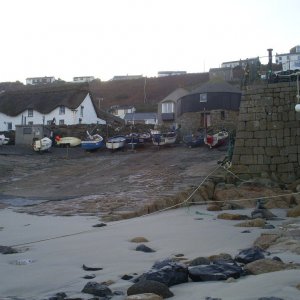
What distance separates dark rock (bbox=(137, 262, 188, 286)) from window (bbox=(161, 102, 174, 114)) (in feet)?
184

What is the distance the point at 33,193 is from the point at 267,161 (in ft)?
29.6

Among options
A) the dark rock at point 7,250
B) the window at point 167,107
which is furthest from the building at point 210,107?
the dark rock at point 7,250

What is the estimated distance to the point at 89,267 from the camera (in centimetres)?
618

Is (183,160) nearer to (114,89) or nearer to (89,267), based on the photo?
(89,267)

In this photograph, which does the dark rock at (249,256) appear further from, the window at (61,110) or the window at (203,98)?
the window at (61,110)

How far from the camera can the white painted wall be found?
168 ft

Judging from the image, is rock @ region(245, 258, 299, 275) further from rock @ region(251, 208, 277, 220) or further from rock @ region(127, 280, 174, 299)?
rock @ region(251, 208, 277, 220)

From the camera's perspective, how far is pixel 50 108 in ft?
171

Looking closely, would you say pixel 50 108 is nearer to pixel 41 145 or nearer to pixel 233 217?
pixel 41 145

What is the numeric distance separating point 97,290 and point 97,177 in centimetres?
1665

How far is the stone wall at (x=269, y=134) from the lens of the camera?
51.6 feet

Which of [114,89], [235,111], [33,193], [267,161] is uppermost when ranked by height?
[114,89]

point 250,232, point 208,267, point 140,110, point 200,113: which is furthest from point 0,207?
point 140,110

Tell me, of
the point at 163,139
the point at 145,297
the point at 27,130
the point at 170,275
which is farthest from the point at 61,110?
the point at 145,297
